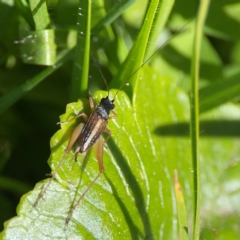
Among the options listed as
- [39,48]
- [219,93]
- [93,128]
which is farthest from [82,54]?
[219,93]

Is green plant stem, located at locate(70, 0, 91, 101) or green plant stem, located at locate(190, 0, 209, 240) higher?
green plant stem, located at locate(70, 0, 91, 101)

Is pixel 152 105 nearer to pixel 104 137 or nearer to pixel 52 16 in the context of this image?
pixel 104 137

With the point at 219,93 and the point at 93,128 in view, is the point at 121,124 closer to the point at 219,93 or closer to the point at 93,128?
the point at 93,128

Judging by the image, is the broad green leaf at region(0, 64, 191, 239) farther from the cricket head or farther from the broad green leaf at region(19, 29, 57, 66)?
the broad green leaf at region(19, 29, 57, 66)

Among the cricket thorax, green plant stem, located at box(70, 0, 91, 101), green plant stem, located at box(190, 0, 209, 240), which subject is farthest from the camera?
the cricket thorax

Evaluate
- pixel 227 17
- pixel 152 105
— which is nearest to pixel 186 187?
pixel 152 105

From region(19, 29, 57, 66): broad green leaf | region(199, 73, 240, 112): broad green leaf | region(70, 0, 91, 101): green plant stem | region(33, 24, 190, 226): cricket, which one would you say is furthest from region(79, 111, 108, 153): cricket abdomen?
region(199, 73, 240, 112): broad green leaf

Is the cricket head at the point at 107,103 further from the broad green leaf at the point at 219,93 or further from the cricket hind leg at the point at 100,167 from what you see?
the broad green leaf at the point at 219,93

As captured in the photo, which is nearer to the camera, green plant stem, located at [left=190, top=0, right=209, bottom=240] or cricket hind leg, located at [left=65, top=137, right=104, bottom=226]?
green plant stem, located at [left=190, top=0, right=209, bottom=240]
